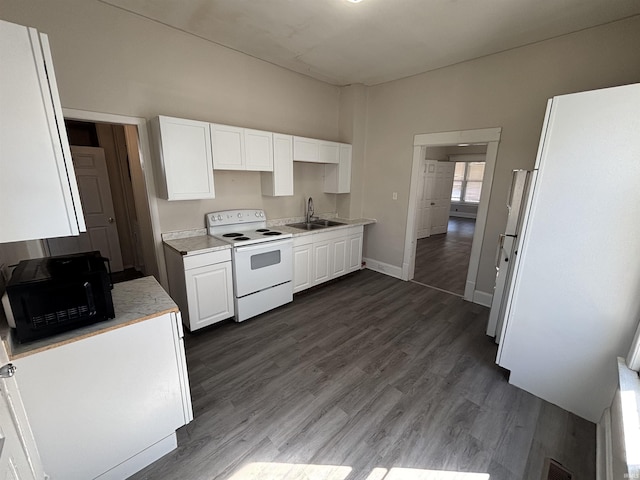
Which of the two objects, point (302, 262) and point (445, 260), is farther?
point (445, 260)

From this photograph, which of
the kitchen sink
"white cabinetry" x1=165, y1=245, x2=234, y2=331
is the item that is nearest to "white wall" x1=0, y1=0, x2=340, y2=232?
the kitchen sink

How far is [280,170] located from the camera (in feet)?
11.4

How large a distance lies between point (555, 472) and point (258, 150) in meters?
3.60

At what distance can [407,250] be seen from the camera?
4219 mm

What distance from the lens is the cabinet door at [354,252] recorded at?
13.9 feet

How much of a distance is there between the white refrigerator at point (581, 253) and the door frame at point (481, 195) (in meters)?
1.52

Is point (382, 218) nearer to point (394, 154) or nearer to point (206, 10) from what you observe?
point (394, 154)

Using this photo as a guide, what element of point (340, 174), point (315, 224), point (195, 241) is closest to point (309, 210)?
point (315, 224)

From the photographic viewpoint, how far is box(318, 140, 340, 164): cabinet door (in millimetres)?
3910

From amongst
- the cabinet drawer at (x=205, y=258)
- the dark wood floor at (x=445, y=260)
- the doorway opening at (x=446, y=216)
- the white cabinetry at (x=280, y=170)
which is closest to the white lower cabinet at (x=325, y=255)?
the white cabinetry at (x=280, y=170)

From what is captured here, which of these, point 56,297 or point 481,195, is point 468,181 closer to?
point 481,195

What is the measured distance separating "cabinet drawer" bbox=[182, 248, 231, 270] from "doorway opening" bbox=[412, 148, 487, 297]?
9.21 ft

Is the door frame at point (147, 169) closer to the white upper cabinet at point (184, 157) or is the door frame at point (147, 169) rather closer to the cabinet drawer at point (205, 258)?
the white upper cabinet at point (184, 157)

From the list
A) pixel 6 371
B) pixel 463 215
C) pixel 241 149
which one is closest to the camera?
pixel 6 371
